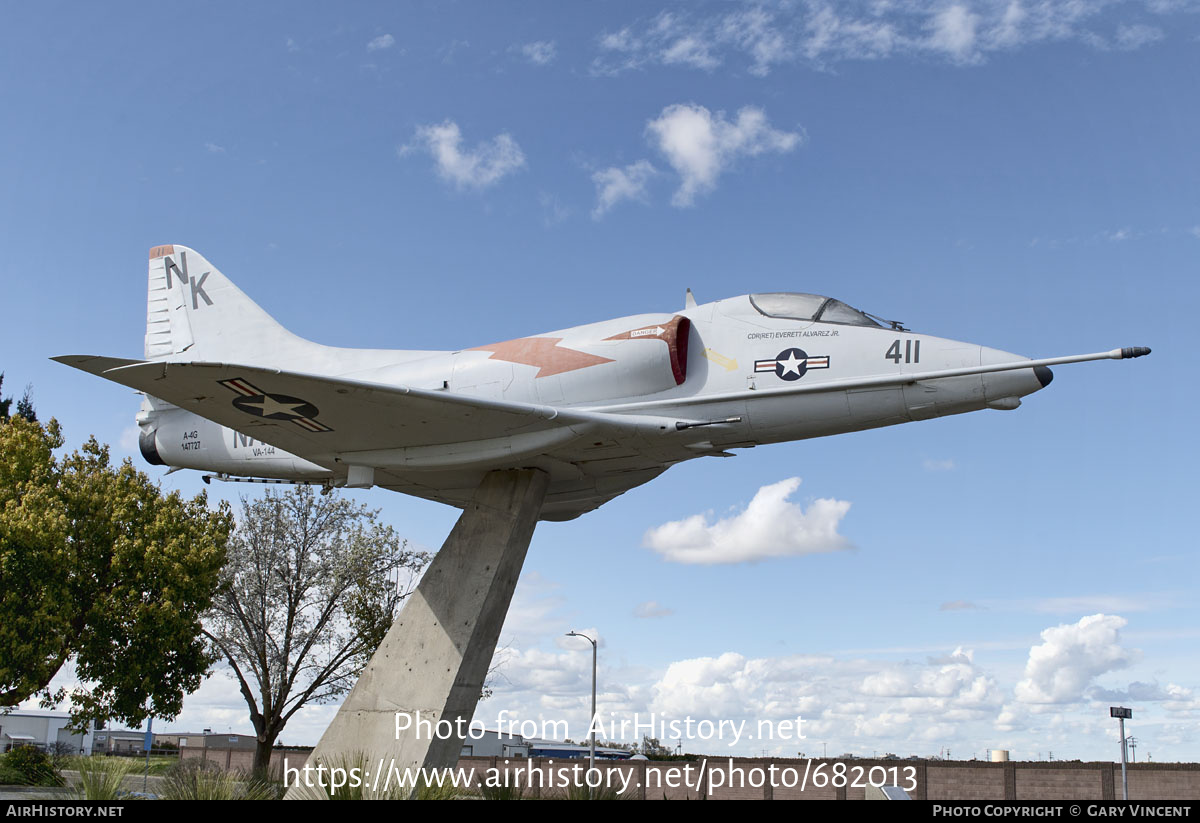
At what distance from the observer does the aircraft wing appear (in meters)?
12.4

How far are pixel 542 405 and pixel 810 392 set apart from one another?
384cm

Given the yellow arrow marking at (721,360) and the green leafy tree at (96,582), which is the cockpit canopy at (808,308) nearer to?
the yellow arrow marking at (721,360)

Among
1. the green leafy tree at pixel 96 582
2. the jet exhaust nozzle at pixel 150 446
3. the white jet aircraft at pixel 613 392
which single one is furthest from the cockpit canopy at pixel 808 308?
the green leafy tree at pixel 96 582

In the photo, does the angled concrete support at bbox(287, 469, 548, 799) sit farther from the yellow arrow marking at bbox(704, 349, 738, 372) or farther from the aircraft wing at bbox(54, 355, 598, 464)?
the yellow arrow marking at bbox(704, 349, 738, 372)

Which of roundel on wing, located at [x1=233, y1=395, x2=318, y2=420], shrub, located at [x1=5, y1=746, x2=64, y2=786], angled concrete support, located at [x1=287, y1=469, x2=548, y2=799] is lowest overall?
shrub, located at [x1=5, y1=746, x2=64, y2=786]

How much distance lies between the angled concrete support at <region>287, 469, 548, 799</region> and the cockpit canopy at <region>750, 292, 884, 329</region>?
435 cm

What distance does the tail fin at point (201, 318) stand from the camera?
59.4 ft

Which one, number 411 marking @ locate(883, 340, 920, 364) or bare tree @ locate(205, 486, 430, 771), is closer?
number 411 marking @ locate(883, 340, 920, 364)

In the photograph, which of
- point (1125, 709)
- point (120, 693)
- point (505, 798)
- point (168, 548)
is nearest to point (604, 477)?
point (505, 798)

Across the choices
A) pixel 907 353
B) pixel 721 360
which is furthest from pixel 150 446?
pixel 907 353

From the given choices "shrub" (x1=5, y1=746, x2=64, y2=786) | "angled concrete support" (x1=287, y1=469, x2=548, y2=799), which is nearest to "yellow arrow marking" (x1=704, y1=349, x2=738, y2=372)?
"angled concrete support" (x1=287, y1=469, x2=548, y2=799)

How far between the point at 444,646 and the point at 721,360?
18.8 ft

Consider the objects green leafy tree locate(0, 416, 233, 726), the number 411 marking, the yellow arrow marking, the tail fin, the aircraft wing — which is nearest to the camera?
the aircraft wing
